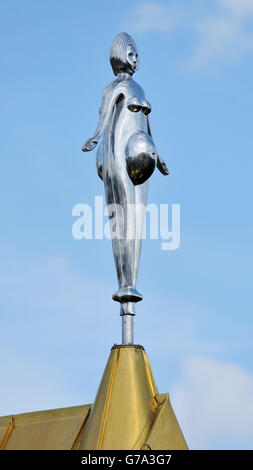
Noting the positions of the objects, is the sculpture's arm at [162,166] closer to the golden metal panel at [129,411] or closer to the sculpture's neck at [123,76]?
the sculpture's neck at [123,76]

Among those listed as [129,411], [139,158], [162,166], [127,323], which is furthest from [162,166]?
[129,411]

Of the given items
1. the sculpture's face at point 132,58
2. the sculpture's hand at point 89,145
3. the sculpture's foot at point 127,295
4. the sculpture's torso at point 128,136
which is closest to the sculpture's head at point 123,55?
the sculpture's face at point 132,58

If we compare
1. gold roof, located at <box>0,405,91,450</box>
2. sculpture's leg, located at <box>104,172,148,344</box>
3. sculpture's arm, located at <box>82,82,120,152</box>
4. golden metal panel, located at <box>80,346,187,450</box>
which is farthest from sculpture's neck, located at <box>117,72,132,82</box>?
gold roof, located at <box>0,405,91,450</box>

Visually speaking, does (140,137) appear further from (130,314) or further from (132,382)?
(132,382)

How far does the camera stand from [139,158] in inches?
303

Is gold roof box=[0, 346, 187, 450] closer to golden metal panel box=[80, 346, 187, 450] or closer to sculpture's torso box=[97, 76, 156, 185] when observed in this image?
golden metal panel box=[80, 346, 187, 450]

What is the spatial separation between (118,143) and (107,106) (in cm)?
36

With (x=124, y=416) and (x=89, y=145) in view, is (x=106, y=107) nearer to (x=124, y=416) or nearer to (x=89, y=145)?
(x=89, y=145)

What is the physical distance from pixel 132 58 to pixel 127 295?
85.1 inches

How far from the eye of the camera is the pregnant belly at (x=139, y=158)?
7684 mm

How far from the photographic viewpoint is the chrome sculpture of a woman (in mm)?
7559
